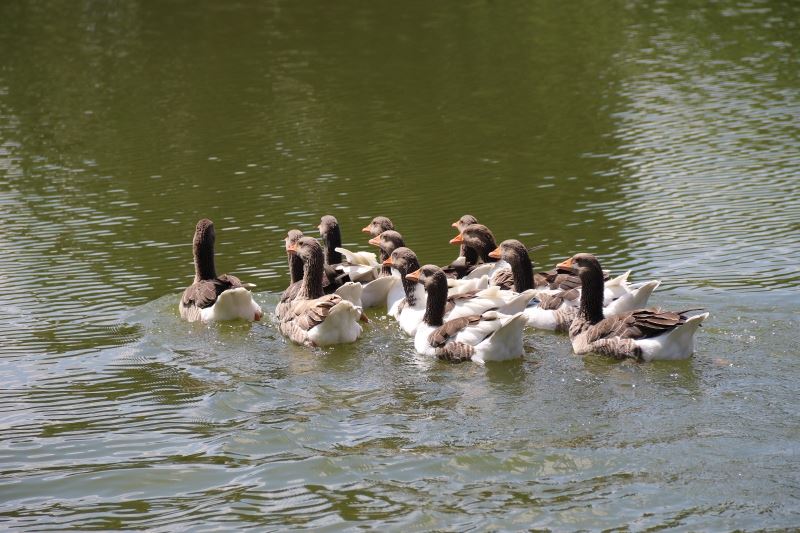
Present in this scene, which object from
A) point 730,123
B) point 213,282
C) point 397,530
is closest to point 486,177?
point 730,123

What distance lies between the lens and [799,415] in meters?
9.80

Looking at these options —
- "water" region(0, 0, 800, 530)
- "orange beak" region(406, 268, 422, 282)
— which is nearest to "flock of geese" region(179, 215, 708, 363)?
"orange beak" region(406, 268, 422, 282)

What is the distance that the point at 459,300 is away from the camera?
12.9 meters

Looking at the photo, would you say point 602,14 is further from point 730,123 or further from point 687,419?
point 687,419

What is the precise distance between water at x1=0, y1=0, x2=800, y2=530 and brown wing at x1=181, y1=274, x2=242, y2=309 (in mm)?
354

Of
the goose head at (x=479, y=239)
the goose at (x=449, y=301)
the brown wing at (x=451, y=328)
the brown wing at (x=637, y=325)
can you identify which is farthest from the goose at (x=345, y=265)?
the brown wing at (x=637, y=325)

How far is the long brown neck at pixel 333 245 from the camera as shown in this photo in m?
15.0

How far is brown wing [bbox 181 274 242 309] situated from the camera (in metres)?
13.8

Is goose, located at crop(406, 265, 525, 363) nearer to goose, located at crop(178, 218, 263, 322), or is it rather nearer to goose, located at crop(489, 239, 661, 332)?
goose, located at crop(489, 239, 661, 332)

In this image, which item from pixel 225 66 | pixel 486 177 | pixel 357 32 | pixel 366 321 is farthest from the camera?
pixel 357 32

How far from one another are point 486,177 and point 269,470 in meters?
10.5

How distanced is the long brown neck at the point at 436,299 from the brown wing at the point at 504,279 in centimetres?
127

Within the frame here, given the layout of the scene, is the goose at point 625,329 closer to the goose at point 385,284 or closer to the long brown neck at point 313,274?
the goose at point 385,284

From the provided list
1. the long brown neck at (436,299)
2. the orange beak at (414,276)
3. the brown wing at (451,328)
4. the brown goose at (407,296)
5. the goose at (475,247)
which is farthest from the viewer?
the goose at (475,247)
